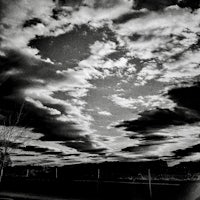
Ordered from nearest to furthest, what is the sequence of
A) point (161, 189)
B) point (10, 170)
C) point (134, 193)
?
point (161, 189) < point (134, 193) < point (10, 170)

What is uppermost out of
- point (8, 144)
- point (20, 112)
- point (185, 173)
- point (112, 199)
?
point (20, 112)

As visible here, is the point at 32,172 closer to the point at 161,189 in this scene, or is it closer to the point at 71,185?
the point at 71,185

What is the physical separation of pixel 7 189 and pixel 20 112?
7559 millimetres

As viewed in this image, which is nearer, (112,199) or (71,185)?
(112,199)

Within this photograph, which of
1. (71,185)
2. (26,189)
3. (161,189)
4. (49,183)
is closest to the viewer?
(161,189)

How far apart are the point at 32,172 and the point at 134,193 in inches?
848

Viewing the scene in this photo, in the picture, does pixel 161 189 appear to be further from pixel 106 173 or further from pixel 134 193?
pixel 106 173

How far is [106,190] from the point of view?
16.1 m

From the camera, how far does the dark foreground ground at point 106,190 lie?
10688 millimetres

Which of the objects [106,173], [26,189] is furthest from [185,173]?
[26,189]

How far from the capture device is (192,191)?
9.19 metres

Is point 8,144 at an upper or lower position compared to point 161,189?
upper

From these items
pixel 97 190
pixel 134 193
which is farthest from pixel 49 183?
pixel 134 193

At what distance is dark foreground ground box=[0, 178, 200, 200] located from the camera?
1069 cm
